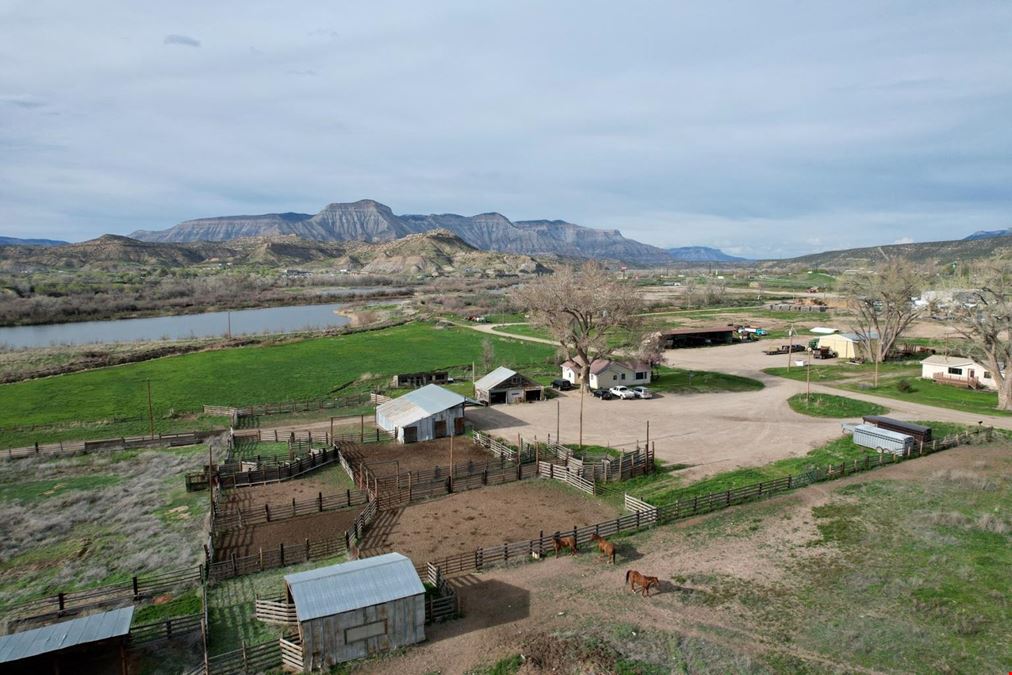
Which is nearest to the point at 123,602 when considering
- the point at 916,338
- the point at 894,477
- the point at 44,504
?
the point at 44,504

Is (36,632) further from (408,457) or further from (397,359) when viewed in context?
(397,359)

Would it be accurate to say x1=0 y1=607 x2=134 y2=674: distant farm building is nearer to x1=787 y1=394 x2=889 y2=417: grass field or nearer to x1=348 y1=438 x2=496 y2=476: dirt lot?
x1=348 y1=438 x2=496 y2=476: dirt lot

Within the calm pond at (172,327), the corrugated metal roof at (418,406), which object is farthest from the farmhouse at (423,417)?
the calm pond at (172,327)

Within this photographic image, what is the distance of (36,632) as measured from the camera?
15.8 meters

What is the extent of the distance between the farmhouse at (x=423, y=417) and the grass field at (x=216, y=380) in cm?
1526

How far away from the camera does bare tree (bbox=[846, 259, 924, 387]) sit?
6456 cm

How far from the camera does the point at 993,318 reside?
1853 inches

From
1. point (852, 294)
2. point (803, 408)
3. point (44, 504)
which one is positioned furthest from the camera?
point (852, 294)

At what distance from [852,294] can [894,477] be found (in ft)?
148

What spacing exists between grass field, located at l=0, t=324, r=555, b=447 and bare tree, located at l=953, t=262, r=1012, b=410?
137 feet

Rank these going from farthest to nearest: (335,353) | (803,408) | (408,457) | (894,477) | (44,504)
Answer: (335,353), (803,408), (408,457), (894,477), (44,504)

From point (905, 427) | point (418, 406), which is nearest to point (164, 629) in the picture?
point (418, 406)

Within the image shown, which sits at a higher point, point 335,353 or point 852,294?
point 852,294

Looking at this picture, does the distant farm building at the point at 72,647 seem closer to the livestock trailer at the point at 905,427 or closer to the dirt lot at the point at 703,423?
the dirt lot at the point at 703,423
